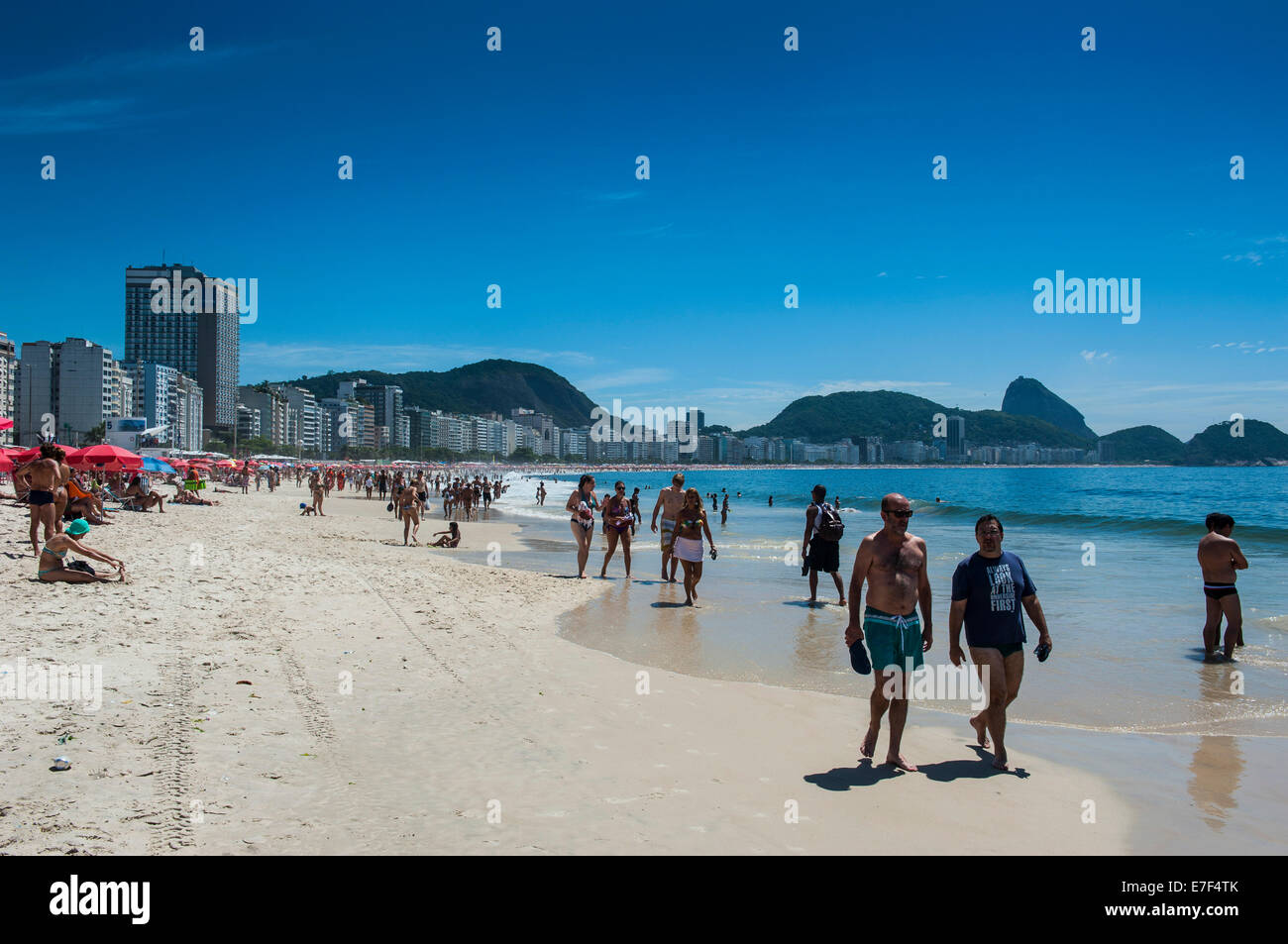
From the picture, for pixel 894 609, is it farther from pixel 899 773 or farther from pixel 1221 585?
pixel 1221 585

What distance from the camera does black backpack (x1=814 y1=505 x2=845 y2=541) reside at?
10898 mm

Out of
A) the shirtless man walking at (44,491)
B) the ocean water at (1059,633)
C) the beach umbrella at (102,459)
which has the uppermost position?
the beach umbrella at (102,459)

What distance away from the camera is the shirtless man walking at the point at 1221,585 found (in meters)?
8.33

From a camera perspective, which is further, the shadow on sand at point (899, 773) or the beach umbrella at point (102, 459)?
the beach umbrella at point (102, 459)

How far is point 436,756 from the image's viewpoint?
4.80 m

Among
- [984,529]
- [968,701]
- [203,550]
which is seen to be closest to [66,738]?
[984,529]

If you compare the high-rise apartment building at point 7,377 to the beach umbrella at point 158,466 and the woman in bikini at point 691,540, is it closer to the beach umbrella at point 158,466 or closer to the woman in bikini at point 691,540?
the beach umbrella at point 158,466

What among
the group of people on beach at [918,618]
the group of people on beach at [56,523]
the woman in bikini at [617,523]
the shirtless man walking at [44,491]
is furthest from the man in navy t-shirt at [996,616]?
the shirtless man walking at [44,491]

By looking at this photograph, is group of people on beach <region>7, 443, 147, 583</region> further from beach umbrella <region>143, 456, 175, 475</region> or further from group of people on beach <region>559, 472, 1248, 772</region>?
beach umbrella <region>143, 456, 175, 475</region>

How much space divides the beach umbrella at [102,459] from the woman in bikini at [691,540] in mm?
19681

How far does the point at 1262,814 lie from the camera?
4414 mm

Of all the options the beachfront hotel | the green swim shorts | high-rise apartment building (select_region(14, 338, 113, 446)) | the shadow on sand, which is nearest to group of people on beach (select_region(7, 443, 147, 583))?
the shadow on sand
